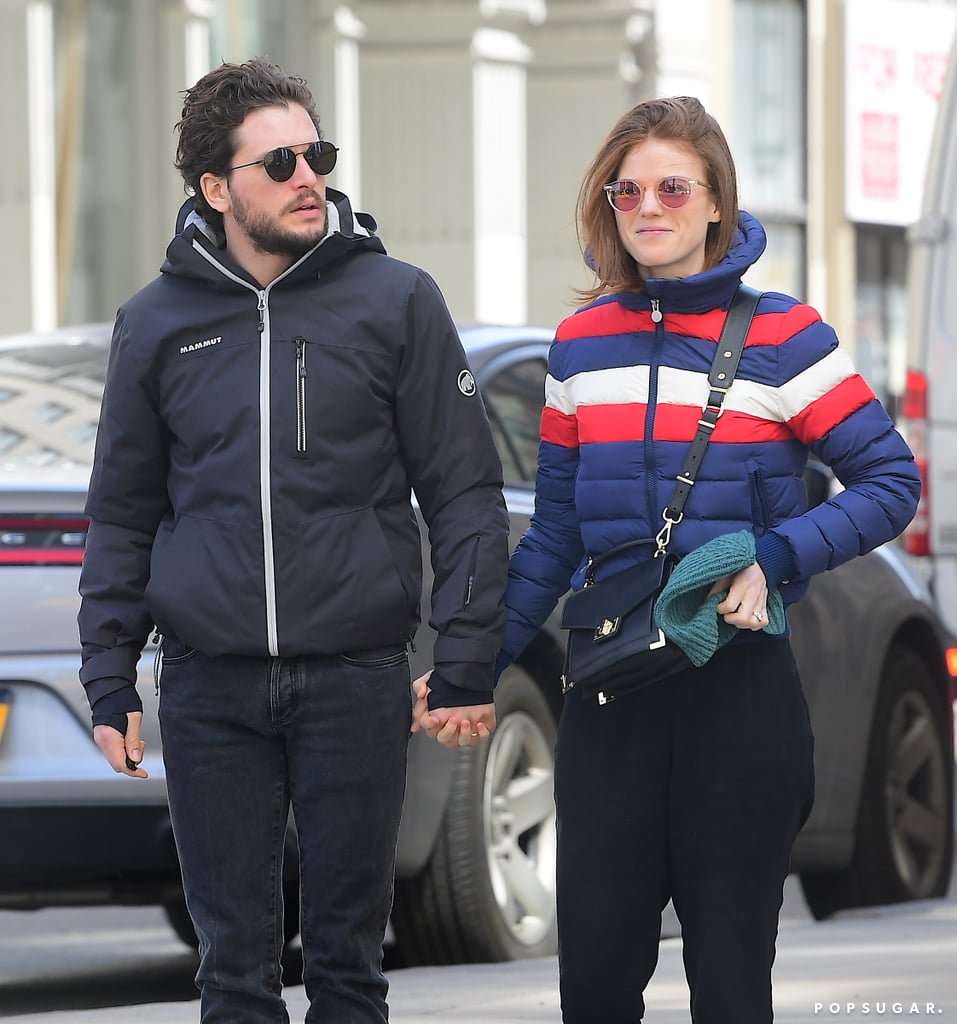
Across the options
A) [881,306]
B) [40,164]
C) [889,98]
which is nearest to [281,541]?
[40,164]

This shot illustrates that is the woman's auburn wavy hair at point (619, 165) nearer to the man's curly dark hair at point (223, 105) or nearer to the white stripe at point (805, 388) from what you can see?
the white stripe at point (805, 388)

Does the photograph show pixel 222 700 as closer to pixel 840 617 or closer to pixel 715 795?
pixel 715 795

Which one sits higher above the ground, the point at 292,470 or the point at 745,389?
the point at 745,389

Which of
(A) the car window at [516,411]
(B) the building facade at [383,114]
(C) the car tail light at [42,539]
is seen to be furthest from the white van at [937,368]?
(B) the building facade at [383,114]

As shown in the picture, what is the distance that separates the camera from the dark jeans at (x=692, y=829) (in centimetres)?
353

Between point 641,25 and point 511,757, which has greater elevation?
point 641,25

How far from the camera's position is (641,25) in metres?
16.9

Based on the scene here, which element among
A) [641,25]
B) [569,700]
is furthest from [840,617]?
[641,25]

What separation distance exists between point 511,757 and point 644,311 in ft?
7.23

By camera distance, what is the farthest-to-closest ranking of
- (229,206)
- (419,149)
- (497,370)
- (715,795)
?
1. (419,149)
2. (497,370)
3. (229,206)
4. (715,795)

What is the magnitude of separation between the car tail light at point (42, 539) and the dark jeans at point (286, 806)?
1.50m

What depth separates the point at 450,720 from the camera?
3664 millimetres
